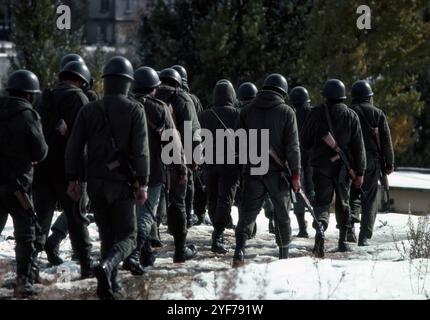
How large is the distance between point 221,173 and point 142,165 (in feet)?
12.0

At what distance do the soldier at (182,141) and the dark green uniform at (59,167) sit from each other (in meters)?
1.13

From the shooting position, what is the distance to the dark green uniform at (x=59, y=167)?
907cm

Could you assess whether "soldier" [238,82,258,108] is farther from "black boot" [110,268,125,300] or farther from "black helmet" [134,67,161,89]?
"black boot" [110,268,125,300]

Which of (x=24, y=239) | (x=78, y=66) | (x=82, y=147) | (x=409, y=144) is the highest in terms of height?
(x=78, y=66)

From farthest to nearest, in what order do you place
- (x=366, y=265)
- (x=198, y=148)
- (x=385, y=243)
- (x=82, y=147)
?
(x=385, y=243) < (x=198, y=148) < (x=366, y=265) < (x=82, y=147)

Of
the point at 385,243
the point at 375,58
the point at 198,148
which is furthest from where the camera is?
the point at 375,58

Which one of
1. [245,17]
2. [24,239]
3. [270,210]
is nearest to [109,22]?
[245,17]

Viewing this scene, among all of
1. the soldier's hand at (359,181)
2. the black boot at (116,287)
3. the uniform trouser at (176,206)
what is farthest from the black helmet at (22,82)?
the soldier's hand at (359,181)

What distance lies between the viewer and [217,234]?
11.4 meters

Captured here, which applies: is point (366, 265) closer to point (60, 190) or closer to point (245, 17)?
point (60, 190)

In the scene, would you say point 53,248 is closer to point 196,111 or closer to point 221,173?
point 221,173

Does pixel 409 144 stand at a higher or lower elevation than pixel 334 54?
lower

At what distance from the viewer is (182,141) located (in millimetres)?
10125
